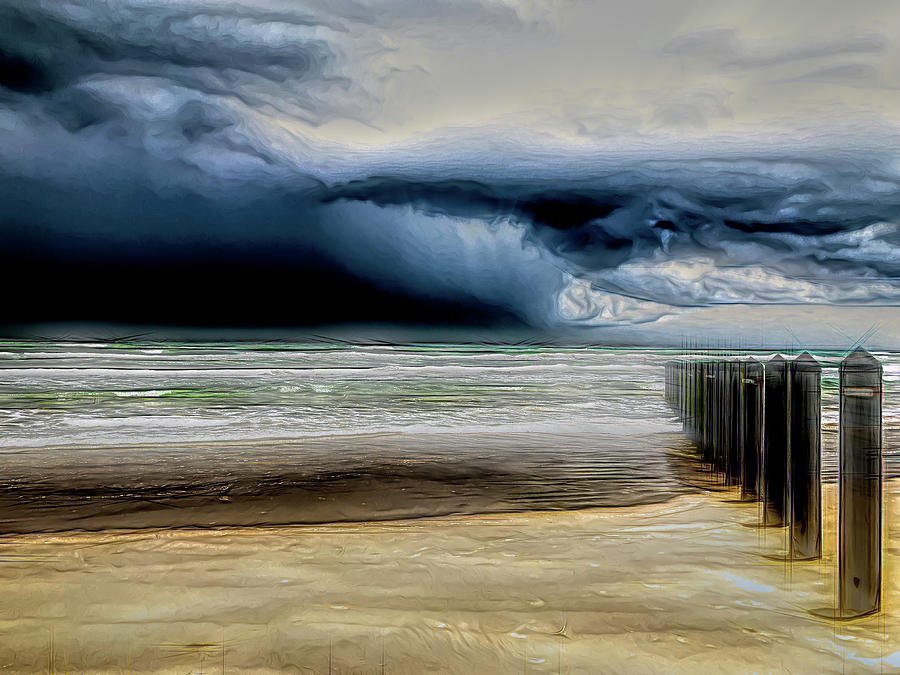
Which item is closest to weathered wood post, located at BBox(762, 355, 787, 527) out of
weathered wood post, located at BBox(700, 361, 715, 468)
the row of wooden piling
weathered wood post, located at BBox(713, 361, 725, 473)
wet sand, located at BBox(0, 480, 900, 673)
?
the row of wooden piling

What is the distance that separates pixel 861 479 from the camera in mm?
2418

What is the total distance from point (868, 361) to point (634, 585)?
1.64 meters

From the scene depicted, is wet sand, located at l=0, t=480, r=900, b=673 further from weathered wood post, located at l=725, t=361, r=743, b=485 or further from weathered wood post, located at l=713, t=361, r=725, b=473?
weathered wood post, located at l=713, t=361, r=725, b=473

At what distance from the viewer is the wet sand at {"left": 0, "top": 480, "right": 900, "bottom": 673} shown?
7.97 feet

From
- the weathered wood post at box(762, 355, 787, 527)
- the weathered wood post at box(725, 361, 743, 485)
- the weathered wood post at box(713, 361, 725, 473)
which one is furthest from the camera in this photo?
the weathered wood post at box(713, 361, 725, 473)

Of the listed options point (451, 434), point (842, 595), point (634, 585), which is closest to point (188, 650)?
point (634, 585)

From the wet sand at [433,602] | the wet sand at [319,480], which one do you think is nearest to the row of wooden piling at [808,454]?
the wet sand at [433,602]

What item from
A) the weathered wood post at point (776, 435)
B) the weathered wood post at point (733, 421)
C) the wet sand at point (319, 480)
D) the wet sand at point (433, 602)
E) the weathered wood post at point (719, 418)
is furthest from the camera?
the weathered wood post at point (719, 418)

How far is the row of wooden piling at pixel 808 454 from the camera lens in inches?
93.9

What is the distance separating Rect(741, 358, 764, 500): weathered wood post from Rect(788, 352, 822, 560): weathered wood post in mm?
774

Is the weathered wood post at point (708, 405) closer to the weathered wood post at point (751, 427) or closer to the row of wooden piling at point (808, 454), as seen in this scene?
the row of wooden piling at point (808, 454)

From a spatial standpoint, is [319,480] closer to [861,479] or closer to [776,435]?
[776,435]

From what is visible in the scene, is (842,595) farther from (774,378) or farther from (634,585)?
(774,378)

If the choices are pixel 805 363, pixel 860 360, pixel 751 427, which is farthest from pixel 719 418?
pixel 860 360
